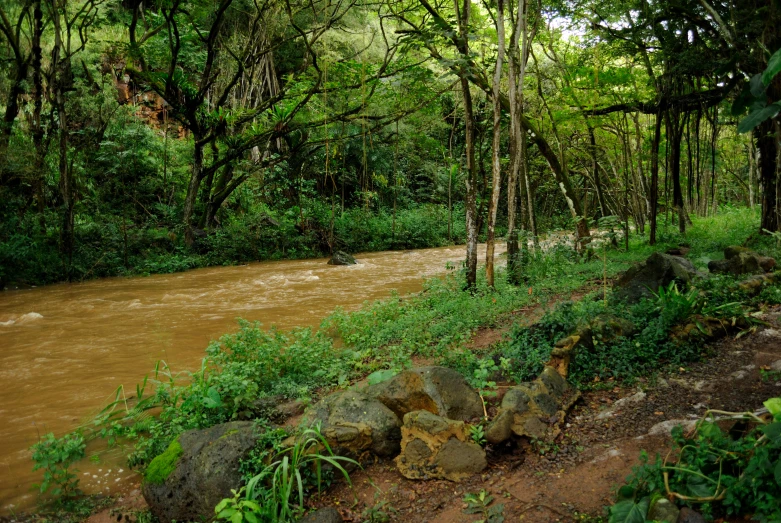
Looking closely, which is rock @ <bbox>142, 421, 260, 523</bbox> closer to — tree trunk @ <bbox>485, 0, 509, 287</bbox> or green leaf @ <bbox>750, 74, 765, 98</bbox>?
green leaf @ <bbox>750, 74, 765, 98</bbox>

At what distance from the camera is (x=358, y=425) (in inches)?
145

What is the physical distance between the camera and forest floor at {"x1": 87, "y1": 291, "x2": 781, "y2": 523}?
9.34 ft

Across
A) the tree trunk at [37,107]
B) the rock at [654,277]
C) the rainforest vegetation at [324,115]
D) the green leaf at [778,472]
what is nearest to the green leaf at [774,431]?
the green leaf at [778,472]

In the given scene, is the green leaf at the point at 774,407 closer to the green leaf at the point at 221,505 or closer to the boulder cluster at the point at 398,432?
the boulder cluster at the point at 398,432

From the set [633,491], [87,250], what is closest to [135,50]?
[87,250]

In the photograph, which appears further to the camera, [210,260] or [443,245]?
[443,245]

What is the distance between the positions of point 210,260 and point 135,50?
6.39 meters

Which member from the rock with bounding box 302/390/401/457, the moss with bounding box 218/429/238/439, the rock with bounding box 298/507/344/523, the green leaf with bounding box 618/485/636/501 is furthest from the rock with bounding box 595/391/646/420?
the moss with bounding box 218/429/238/439

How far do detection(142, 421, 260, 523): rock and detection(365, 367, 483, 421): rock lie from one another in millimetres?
1058

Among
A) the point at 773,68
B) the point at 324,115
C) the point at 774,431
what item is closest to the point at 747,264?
the point at 774,431

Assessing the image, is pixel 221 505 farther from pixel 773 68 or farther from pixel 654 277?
pixel 654 277

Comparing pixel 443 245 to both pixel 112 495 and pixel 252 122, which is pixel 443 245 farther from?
pixel 112 495

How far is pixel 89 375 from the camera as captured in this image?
612 centimetres

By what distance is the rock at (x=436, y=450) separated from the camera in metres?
3.32
